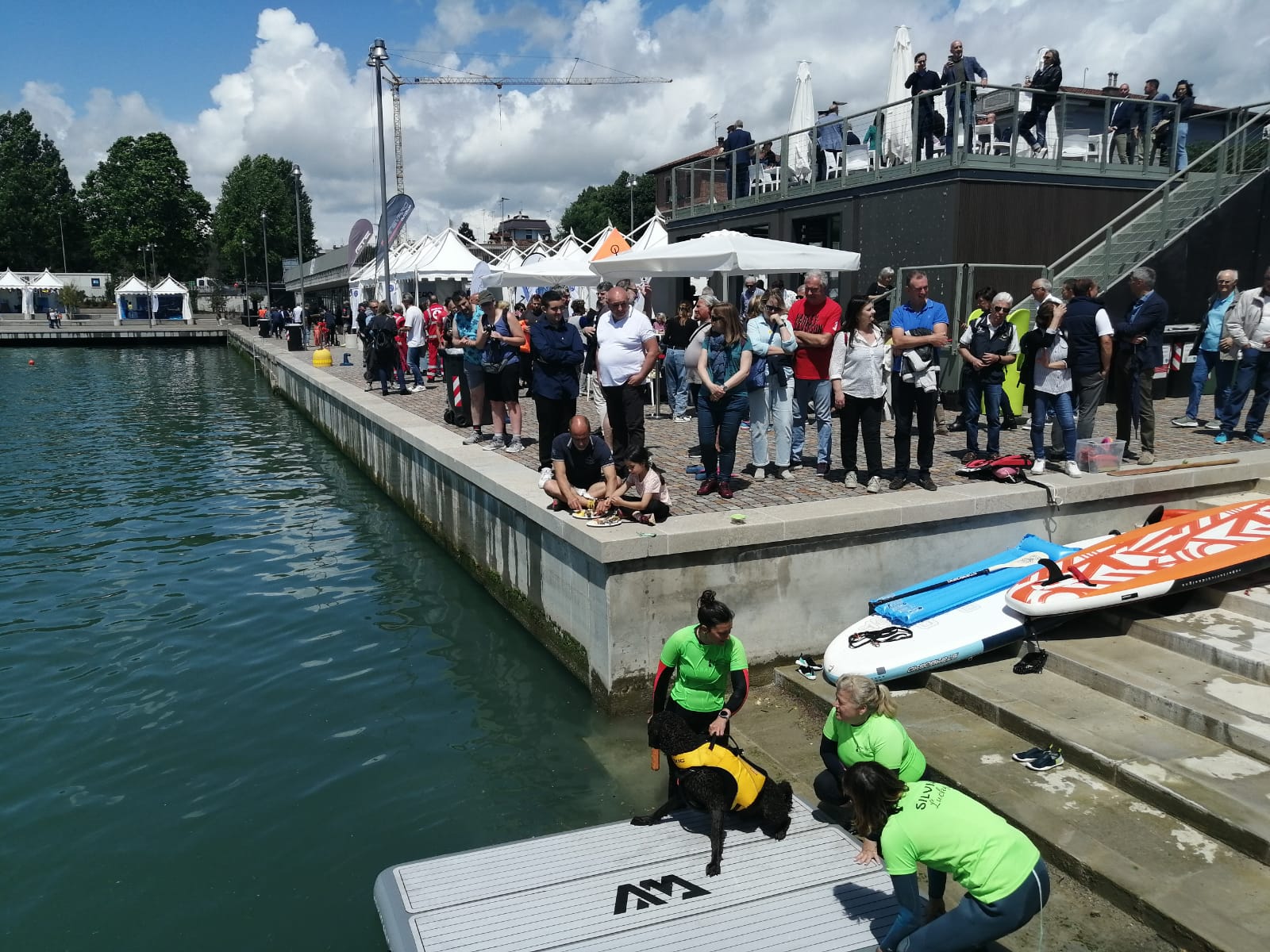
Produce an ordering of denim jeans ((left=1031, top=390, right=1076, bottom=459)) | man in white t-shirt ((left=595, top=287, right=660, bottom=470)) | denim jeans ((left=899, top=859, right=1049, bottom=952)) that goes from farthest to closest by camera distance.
Result: 1. man in white t-shirt ((left=595, top=287, right=660, bottom=470))
2. denim jeans ((left=1031, top=390, right=1076, bottom=459))
3. denim jeans ((left=899, top=859, right=1049, bottom=952))

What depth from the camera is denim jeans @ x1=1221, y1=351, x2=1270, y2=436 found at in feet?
34.1

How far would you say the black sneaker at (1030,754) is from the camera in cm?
566

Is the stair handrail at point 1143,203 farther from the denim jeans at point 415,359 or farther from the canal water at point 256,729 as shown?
the denim jeans at point 415,359

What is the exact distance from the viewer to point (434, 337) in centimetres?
2075

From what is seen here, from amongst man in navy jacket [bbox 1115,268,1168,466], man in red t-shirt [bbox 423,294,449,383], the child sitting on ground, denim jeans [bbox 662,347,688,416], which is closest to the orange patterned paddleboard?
man in navy jacket [bbox 1115,268,1168,466]

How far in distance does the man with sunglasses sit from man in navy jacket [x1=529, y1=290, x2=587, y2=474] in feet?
13.7

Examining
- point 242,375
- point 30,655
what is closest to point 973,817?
point 30,655

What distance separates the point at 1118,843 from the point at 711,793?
6.96ft

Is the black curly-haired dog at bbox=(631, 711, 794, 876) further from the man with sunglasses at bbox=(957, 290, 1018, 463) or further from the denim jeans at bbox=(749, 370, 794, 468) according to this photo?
the man with sunglasses at bbox=(957, 290, 1018, 463)

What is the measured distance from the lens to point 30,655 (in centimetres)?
883

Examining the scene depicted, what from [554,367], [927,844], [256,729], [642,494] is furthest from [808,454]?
[927,844]

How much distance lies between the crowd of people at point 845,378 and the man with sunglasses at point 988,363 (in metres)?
0.02

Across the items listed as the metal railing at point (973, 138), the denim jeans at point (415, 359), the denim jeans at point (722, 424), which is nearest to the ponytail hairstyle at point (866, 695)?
the denim jeans at point (722, 424)

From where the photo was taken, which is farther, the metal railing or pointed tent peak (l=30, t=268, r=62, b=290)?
pointed tent peak (l=30, t=268, r=62, b=290)
